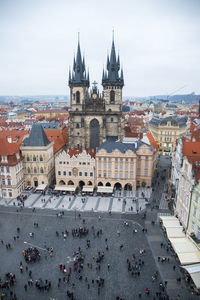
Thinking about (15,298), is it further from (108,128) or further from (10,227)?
(108,128)

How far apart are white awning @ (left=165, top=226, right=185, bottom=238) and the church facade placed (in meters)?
46.8

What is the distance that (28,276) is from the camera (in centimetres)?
3753

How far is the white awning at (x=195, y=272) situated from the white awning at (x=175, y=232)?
7558mm

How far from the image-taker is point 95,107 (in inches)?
3457

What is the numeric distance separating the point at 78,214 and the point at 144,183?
80.1 ft

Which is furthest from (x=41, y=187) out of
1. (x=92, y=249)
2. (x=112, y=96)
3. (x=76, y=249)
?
(x=112, y=96)

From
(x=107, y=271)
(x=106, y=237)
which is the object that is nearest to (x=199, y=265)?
(x=107, y=271)

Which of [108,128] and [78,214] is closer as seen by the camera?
[78,214]

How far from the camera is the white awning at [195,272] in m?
33.7

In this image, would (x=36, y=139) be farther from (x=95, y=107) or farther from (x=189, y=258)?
(x=189, y=258)

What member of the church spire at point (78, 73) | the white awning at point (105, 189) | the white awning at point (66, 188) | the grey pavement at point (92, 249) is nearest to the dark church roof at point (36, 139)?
the white awning at point (66, 188)

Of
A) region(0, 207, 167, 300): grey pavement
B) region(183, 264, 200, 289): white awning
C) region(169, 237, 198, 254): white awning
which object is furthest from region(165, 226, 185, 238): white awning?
region(183, 264, 200, 289): white awning

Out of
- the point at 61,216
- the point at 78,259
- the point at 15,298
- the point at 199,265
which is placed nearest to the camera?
the point at 15,298

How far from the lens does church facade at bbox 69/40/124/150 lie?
8744 centimetres
